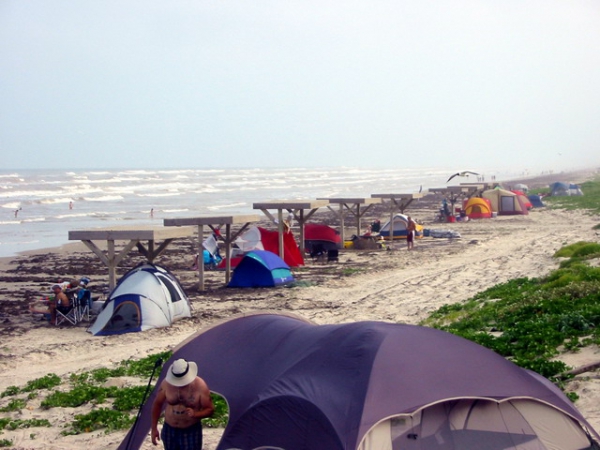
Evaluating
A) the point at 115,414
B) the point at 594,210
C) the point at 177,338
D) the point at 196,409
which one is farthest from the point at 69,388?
the point at 594,210

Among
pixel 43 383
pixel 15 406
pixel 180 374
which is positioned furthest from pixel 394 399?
pixel 43 383

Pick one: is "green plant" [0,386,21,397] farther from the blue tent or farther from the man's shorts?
the blue tent

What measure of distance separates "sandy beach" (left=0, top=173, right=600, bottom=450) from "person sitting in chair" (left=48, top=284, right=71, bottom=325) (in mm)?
242

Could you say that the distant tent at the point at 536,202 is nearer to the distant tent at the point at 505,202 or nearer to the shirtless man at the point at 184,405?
the distant tent at the point at 505,202

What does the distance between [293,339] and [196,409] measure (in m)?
1.05

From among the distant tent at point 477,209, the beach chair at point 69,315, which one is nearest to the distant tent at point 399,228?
the distant tent at point 477,209

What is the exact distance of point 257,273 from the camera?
18.2m

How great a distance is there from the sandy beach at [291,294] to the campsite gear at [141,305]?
321 millimetres

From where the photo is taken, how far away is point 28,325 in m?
14.6

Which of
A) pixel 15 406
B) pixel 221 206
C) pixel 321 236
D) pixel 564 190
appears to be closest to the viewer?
pixel 15 406

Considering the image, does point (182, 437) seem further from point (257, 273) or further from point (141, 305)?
point (257, 273)

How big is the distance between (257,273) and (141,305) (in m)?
4.73

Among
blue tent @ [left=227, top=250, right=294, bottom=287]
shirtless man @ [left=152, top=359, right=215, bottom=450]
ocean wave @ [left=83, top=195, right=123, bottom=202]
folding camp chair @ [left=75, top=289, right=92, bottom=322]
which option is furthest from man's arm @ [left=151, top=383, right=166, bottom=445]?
ocean wave @ [left=83, top=195, right=123, bottom=202]

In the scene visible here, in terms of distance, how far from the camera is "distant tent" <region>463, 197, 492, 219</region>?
37.3 meters
